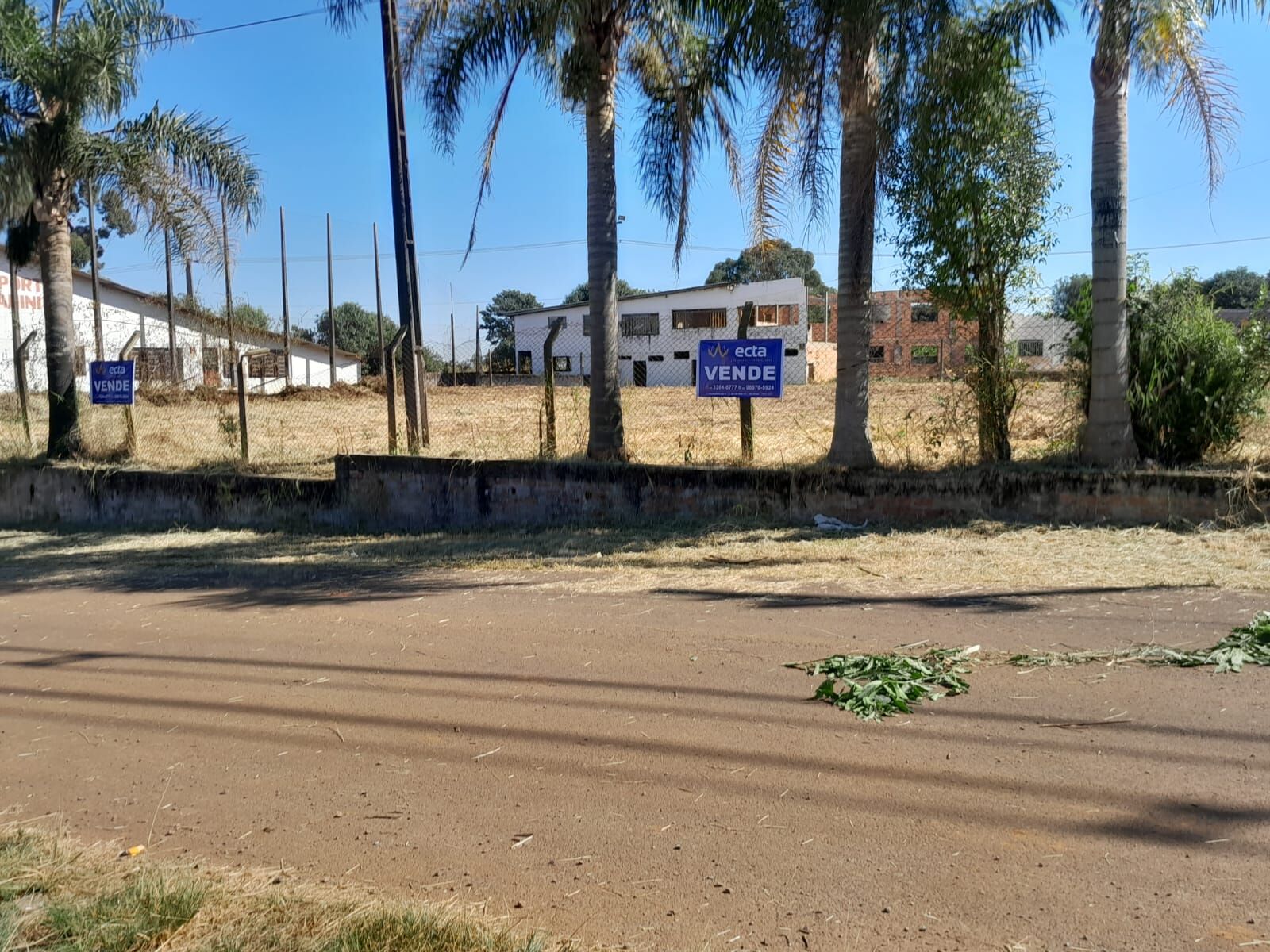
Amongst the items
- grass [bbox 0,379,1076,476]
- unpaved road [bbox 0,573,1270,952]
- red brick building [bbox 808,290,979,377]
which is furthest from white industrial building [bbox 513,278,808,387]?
unpaved road [bbox 0,573,1270,952]

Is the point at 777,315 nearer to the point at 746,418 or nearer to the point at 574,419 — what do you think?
the point at 574,419

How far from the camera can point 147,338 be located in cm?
4281

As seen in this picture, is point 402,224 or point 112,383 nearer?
point 402,224

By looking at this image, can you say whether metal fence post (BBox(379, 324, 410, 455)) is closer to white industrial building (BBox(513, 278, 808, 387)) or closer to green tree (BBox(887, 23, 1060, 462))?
green tree (BBox(887, 23, 1060, 462))

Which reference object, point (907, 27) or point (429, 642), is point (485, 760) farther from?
point (907, 27)

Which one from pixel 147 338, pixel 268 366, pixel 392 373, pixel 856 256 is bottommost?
pixel 392 373

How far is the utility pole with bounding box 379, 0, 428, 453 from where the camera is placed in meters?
13.5

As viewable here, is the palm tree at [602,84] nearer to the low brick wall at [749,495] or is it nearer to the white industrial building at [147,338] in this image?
the low brick wall at [749,495]

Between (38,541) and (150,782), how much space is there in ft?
31.8

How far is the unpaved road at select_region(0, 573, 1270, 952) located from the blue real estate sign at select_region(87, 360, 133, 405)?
8.42 m

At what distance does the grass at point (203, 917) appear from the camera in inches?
Result: 125

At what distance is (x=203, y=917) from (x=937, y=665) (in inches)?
145

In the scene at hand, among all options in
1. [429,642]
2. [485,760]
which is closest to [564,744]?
[485,760]

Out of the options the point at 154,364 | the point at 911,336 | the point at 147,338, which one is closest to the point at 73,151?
the point at 911,336
